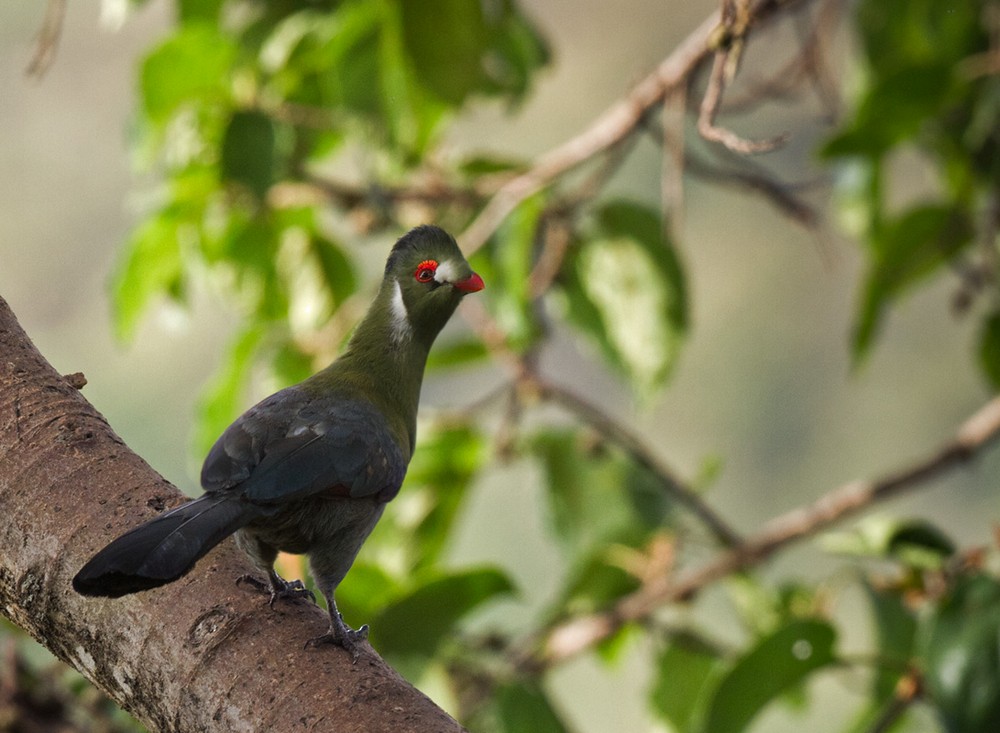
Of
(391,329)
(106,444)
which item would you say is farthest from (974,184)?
(106,444)

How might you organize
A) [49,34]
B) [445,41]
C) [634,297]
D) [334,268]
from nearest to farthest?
[49,34] < [445,41] < [634,297] < [334,268]

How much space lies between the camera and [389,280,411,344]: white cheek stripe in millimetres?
1752

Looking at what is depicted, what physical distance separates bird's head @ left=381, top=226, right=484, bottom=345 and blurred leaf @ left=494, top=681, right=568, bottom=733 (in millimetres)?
1089

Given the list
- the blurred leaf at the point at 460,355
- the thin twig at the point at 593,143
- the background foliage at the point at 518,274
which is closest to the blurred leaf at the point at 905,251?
the background foliage at the point at 518,274

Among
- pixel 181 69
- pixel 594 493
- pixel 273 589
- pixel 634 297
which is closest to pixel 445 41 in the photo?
pixel 181 69

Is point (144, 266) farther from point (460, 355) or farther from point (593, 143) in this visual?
point (593, 143)

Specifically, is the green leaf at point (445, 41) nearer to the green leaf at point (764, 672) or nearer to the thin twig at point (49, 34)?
the thin twig at point (49, 34)

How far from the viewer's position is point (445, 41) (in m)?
2.58

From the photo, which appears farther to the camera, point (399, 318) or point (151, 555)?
point (399, 318)

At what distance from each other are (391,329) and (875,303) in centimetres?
175

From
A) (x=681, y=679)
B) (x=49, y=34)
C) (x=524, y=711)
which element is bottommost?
(x=681, y=679)

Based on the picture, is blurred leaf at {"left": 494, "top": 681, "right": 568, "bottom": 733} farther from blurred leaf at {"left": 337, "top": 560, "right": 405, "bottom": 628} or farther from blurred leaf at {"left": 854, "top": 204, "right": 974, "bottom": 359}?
blurred leaf at {"left": 854, "top": 204, "right": 974, "bottom": 359}

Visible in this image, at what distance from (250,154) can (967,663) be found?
1.90 metres

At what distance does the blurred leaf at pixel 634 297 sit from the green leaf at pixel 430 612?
725mm
